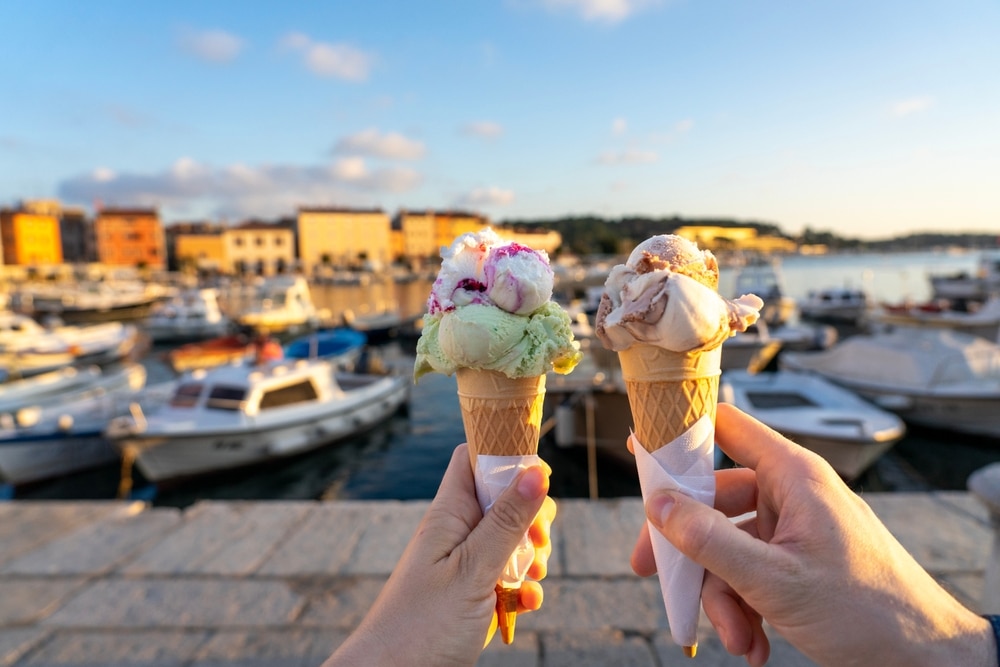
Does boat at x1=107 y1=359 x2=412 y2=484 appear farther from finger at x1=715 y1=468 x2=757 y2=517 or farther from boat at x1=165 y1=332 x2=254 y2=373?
finger at x1=715 y1=468 x2=757 y2=517

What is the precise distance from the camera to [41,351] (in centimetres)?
2097

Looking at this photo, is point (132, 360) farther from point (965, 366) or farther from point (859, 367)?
point (965, 366)

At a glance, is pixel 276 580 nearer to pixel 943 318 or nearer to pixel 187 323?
pixel 943 318

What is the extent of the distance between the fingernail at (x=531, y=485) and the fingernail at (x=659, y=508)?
12.9 inches

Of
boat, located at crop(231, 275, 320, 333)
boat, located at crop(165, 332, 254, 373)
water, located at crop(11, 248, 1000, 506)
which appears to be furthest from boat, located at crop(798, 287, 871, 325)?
boat, located at crop(165, 332, 254, 373)

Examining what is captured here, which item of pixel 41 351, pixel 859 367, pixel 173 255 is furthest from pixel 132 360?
pixel 173 255

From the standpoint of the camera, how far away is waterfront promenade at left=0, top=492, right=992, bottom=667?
359 centimetres

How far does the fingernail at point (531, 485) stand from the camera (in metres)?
1.67

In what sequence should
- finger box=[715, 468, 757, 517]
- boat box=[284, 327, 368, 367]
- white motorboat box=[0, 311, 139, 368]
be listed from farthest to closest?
white motorboat box=[0, 311, 139, 368]
boat box=[284, 327, 368, 367]
finger box=[715, 468, 757, 517]

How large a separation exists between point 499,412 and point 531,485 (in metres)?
0.41

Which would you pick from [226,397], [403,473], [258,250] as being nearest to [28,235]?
[258,250]

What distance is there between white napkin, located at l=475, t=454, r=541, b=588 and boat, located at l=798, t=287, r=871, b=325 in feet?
114

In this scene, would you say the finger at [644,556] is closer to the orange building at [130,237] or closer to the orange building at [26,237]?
the orange building at [130,237]

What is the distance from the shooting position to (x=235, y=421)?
10.3 meters
